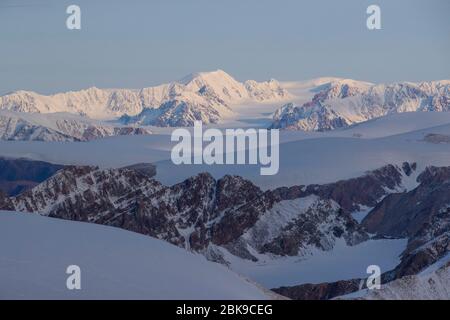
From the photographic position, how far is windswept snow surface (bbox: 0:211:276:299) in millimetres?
46344

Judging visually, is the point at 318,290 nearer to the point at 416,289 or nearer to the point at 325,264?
the point at 325,264

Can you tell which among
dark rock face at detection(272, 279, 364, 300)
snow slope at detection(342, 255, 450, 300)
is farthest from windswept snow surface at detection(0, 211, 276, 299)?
dark rock face at detection(272, 279, 364, 300)

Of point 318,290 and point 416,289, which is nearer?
point 416,289

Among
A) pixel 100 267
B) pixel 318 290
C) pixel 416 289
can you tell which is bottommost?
pixel 318 290

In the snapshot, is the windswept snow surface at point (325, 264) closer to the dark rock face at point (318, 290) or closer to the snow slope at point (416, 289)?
the dark rock face at point (318, 290)

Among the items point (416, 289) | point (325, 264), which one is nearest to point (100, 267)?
point (416, 289)

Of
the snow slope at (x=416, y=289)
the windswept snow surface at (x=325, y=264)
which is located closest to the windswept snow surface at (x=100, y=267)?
the snow slope at (x=416, y=289)

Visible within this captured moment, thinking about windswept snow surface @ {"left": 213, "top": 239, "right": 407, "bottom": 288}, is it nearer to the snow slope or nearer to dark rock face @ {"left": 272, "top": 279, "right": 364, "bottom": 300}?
dark rock face @ {"left": 272, "top": 279, "right": 364, "bottom": 300}

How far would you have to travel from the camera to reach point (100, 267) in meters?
50.3

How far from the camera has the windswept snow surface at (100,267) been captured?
1825 inches

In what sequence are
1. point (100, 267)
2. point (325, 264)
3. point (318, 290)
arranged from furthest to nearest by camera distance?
point (325, 264) < point (318, 290) < point (100, 267)
